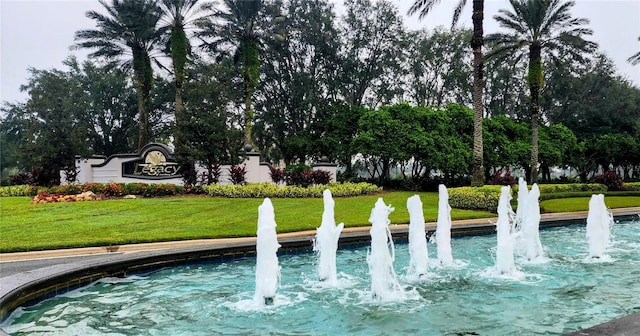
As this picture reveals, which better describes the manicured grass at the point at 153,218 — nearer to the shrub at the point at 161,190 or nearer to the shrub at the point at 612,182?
the shrub at the point at 161,190

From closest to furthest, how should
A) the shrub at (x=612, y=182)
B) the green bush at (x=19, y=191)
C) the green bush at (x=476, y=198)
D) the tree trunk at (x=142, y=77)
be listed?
the green bush at (x=476, y=198), the green bush at (x=19, y=191), the shrub at (x=612, y=182), the tree trunk at (x=142, y=77)

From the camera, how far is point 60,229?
1216 centimetres

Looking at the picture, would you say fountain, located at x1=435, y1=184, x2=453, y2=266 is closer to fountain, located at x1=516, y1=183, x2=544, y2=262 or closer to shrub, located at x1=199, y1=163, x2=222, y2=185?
fountain, located at x1=516, y1=183, x2=544, y2=262

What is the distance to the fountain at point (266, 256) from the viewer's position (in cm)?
630

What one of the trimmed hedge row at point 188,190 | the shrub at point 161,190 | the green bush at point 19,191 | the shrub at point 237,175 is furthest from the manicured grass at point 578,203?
the green bush at point 19,191

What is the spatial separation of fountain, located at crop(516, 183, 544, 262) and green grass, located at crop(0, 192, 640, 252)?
16.6ft

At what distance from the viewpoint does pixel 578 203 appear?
803 inches

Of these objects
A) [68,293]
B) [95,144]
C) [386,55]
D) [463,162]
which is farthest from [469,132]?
[95,144]

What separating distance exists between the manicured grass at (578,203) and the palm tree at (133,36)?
77.9 ft

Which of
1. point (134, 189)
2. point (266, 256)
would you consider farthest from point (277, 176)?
point (266, 256)

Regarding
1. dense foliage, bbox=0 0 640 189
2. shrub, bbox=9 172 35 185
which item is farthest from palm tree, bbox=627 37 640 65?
shrub, bbox=9 172 35 185

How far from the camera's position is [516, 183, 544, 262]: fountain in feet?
31.2

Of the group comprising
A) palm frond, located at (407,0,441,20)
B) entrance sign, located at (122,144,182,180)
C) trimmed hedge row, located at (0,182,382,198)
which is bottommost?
trimmed hedge row, located at (0,182,382,198)

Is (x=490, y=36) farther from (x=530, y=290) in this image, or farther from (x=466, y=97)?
(x=530, y=290)
